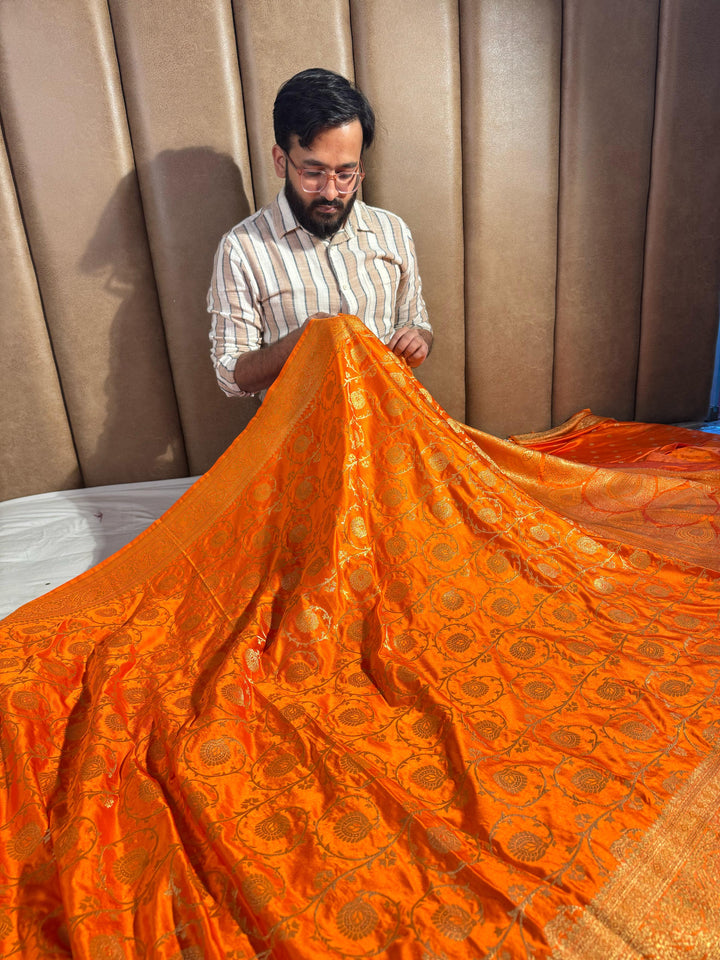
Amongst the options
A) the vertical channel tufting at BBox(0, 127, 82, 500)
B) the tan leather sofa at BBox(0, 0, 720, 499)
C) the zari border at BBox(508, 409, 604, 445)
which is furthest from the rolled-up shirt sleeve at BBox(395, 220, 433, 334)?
the vertical channel tufting at BBox(0, 127, 82, 500)

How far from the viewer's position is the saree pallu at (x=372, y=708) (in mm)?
669

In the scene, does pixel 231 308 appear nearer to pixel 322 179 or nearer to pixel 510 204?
pixel 322 179

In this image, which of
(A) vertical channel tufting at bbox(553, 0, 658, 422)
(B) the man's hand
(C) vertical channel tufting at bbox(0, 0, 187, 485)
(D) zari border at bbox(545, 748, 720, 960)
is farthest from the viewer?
(A) vertical channel tufting at bbox(553, 0, 658, 422)

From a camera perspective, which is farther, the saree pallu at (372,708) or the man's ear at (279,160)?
the man's ear at (279,160)

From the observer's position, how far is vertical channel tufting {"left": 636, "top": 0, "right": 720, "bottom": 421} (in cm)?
190

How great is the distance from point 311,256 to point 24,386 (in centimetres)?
85

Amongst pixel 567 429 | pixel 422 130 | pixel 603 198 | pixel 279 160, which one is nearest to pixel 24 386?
pixel 279 160

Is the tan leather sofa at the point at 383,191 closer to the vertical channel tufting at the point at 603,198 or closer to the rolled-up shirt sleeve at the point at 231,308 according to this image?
the vertical channel tufting at the point at 603,198

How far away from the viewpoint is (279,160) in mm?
1646

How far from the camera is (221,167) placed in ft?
5.79

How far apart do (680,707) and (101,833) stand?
0.73 metres

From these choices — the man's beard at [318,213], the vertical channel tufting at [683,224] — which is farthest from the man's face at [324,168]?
the vertical channel tufting at [683,224]

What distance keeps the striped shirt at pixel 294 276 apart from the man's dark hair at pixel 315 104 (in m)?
0.18

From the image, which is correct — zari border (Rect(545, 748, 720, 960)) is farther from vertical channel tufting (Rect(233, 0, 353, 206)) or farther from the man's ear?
vertical channel tufting (Rect(233, 0, 353, 206))
